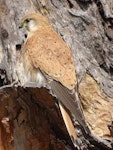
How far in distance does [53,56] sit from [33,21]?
540 millimetres

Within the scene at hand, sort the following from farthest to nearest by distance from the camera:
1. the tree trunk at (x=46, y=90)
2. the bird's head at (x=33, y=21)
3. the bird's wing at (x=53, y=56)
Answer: the bird's head at (x=33, y=21), the bird's wing at (x=53, y=56), the tree trunk at (x=46, y=90)

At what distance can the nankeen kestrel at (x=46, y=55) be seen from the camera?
168 inches

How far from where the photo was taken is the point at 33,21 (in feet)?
15.9

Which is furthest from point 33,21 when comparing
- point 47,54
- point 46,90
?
point 46,90

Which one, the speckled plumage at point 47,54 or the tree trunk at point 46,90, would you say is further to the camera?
the speckled plumage at point 47,54

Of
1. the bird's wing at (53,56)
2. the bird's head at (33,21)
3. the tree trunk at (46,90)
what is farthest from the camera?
the bird's head at (33,21)

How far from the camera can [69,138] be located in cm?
379

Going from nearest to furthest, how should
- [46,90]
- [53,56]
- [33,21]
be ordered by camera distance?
[46,90]
[53,56]
[33,21]

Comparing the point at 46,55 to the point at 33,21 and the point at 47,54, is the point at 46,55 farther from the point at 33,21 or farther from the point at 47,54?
the point at 33,21

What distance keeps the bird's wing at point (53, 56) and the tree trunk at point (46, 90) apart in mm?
68

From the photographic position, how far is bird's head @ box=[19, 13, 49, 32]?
4.62 metres

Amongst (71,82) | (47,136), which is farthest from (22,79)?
(47,136)

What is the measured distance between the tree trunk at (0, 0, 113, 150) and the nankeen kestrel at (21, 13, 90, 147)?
0.06 m

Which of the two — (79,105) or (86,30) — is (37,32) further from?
(79,105)
